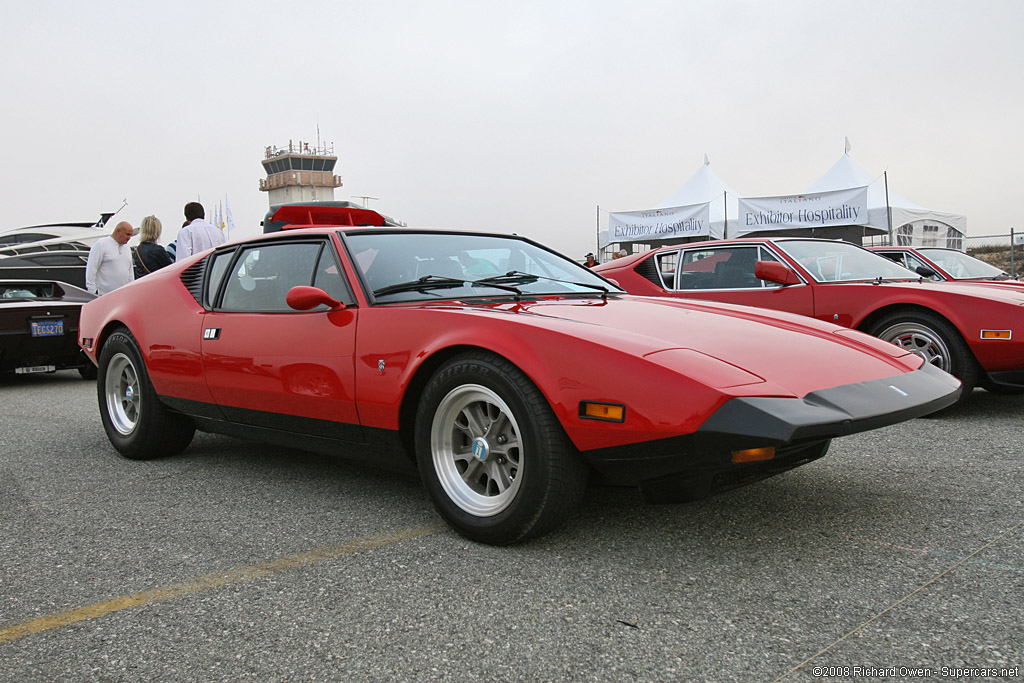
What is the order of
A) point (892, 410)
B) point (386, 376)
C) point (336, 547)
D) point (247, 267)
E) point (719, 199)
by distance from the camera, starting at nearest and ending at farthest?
point (892, 410), point (336, 547), point (386, 376), point (247, 267), point (719, 199)

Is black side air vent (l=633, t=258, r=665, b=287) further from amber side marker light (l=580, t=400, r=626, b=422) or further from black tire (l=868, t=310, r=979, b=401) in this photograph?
amber side marker light (l=580, t=400, r=626, b=422)

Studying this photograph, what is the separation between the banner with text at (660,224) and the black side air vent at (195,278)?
46.1ft

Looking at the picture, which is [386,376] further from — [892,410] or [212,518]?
[892,410]

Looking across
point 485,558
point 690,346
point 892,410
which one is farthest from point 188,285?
point 892,410

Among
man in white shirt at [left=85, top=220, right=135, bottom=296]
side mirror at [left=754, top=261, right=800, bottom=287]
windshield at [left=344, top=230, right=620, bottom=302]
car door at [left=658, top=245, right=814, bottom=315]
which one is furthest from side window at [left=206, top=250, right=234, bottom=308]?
man in white shirt at [left=85, top=220, right=135, bottom=296]

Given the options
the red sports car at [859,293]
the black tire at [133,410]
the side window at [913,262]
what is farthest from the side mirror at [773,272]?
the black tire at [133,410]

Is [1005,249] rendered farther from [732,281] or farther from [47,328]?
[47,328]

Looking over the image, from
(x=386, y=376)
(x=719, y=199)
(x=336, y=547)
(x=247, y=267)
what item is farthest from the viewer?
(x=719, y=199)

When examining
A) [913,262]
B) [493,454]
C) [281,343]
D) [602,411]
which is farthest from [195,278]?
[913,262]

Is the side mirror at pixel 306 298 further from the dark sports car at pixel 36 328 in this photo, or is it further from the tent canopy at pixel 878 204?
the tent canopy at pixel 878 204

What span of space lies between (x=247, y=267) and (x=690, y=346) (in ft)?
7.18

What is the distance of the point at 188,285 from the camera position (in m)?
3.96

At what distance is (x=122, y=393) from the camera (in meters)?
4.32

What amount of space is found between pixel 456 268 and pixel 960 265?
6369mm
